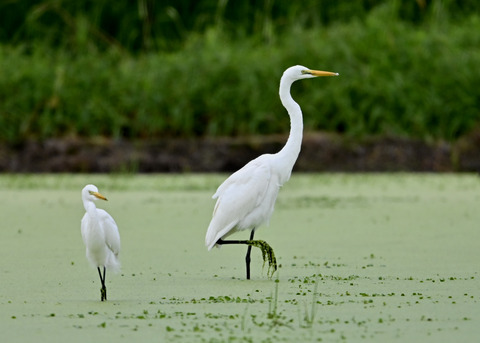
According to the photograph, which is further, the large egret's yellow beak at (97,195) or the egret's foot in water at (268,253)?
the egret's foot in water at (268,253)

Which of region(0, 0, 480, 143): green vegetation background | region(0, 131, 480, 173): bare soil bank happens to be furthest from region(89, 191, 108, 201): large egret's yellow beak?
region(0, 0, 480, 143): green vegetation background

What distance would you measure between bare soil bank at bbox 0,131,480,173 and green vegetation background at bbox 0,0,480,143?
141 mm

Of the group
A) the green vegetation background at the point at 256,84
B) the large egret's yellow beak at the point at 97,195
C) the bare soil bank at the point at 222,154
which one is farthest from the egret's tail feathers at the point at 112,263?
the green vegetation background at the point at 256,84

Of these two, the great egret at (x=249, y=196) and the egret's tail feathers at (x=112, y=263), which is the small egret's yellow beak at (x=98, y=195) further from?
the great egret at (x=249, y=196)

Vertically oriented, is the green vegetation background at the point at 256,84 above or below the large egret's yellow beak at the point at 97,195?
above

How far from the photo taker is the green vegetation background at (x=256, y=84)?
888 centimetres

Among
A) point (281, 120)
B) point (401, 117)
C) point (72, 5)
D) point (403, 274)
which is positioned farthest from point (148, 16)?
point (403, 274)

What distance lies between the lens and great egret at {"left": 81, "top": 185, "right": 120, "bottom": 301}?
10.7 feet

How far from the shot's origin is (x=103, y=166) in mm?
8820

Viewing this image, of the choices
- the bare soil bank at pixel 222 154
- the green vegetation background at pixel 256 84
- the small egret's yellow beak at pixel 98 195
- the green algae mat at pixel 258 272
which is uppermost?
the green vegetation background at pixel 256 84

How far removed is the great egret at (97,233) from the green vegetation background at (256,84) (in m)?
5.59

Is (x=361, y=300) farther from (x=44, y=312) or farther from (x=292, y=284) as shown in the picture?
(x=44, y=312)

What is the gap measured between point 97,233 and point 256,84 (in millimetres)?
5807

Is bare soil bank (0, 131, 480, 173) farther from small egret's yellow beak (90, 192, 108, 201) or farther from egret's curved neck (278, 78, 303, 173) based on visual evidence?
small egret's yellow beak (90, 192, 108, 201)
